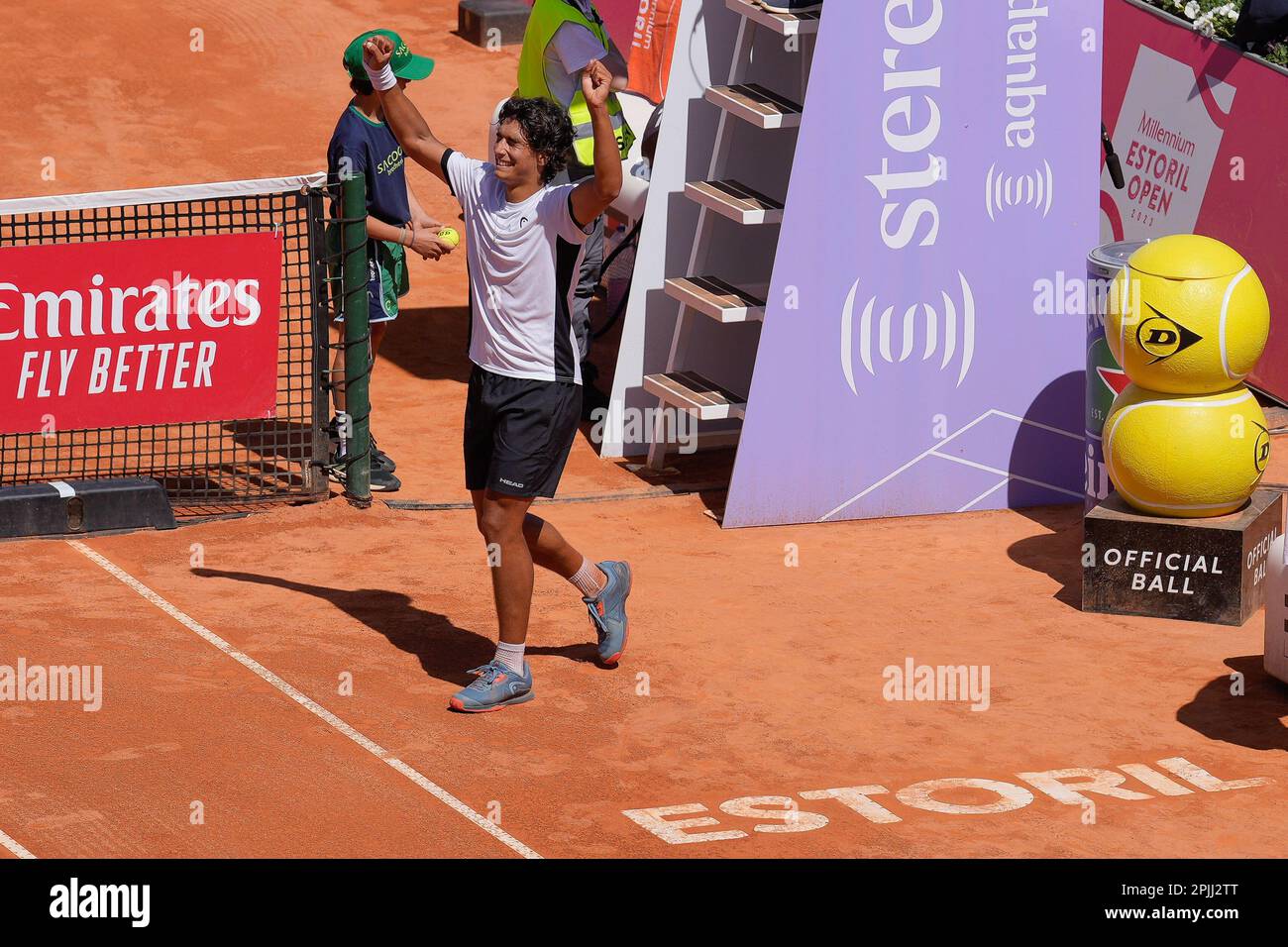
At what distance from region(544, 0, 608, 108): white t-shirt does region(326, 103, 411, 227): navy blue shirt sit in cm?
149

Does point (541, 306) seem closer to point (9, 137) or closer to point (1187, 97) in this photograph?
point (1187, 97)

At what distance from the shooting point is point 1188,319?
8.67m

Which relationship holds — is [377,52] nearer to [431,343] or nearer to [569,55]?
[569,55]

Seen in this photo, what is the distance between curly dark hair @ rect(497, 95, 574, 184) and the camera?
7.29 meters

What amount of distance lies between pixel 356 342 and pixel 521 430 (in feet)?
10.4

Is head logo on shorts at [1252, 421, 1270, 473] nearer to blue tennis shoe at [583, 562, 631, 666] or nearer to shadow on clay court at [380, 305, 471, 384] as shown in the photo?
blue tennis shoe at [583, 562, 631, 666]

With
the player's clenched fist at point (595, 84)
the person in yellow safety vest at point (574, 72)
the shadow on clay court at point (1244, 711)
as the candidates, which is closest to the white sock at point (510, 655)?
the player's clenched fist at point (595, 84)

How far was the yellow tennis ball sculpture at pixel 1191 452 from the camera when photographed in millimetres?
8719

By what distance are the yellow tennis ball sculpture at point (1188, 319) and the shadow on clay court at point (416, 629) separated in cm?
288

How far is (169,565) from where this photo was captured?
9.23 meters

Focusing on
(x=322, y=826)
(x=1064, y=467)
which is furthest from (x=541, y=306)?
(x=1064, y=467)

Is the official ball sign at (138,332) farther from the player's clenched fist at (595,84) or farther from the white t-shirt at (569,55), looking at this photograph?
the player's clenched fist at (595,84)

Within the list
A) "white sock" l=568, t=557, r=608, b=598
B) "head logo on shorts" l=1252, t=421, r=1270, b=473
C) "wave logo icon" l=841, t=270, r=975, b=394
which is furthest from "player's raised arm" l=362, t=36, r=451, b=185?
"head logo on shorts" l=1252, t=421, r=1270, b=473

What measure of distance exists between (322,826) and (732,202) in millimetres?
4942
